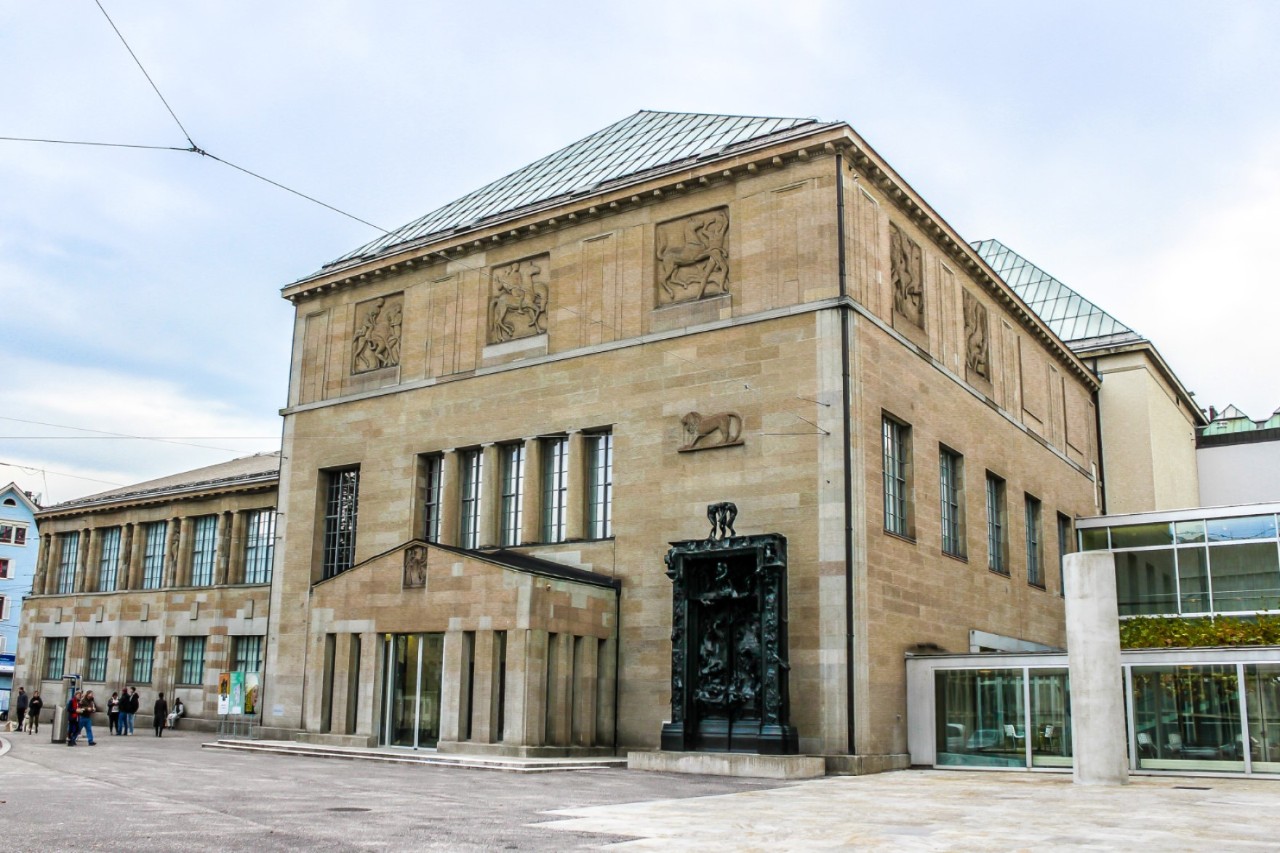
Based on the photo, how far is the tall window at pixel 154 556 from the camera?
4853 cm

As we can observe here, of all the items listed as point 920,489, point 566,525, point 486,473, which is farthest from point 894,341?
point 486,473

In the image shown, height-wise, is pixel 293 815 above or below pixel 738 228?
below

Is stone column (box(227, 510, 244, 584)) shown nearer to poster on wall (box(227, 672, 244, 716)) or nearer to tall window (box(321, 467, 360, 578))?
poster on wall (box(227, 672, 244, 716))

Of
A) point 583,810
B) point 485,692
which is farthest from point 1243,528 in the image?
point 583,810

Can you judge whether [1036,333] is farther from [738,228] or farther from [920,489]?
[738,228]

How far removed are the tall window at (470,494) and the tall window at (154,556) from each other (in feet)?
66.3

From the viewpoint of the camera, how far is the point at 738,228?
29844 millimetres

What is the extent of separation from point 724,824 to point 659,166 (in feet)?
67.8

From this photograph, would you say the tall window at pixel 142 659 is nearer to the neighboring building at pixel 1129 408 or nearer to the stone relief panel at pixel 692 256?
the stone relief panel at pixel 692 256

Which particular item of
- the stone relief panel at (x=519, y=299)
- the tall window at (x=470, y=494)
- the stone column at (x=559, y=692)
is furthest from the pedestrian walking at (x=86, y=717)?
the stone relief panel at (x=519, y=299)

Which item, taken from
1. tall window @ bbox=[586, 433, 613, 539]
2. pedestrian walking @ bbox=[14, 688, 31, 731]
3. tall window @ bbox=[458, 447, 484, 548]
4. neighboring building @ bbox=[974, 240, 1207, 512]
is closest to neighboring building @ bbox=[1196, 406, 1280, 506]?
neighboring building @ bbox=[974, 240, 1207, 512]

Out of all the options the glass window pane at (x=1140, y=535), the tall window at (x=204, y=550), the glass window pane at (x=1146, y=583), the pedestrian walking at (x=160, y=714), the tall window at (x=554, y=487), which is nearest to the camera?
the tall window at (x=554, y=487)

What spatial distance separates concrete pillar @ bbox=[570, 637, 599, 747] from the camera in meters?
28.0

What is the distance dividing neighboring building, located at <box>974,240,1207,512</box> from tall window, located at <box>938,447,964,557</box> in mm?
16320
